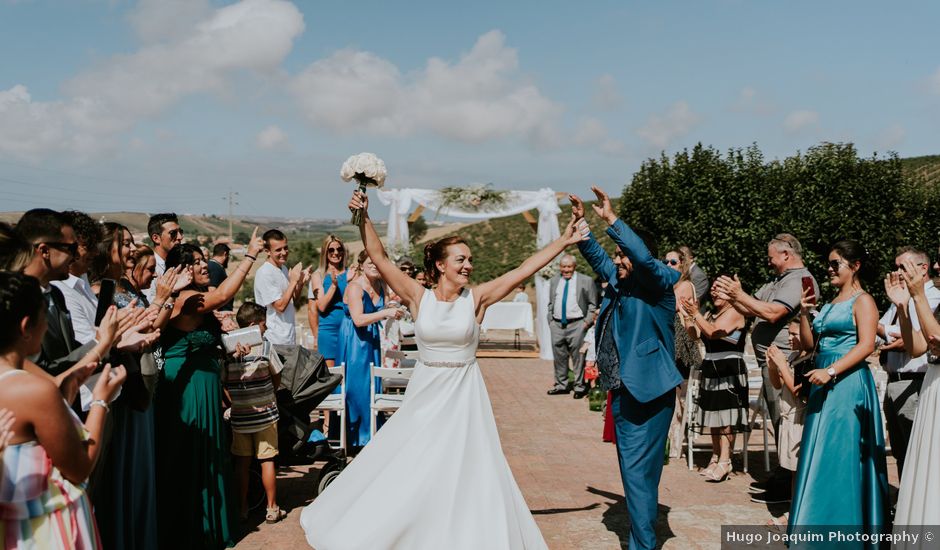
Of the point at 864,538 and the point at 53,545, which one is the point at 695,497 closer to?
the point at 864,538

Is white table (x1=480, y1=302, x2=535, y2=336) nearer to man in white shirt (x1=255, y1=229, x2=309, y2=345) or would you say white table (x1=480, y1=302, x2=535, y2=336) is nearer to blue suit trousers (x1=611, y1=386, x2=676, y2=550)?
man in white shirt (x1=255, y1=229, x2=309, y2=345)

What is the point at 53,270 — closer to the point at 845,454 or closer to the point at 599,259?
the point at 599,259

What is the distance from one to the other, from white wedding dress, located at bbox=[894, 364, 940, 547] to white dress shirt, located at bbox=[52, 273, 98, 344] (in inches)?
181

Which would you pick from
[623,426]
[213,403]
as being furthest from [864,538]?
[213,403]

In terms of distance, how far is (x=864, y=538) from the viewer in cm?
485

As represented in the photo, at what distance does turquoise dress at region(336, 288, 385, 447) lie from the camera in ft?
24.2

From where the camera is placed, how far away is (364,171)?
497cm

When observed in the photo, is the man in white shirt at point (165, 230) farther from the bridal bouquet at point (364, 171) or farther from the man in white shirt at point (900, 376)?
the man in white shirt at point (900, 376)

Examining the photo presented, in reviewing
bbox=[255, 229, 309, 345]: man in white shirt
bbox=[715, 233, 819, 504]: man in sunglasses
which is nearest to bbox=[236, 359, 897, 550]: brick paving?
bbox=[715, 233, 819, 504]: man in sunglasses

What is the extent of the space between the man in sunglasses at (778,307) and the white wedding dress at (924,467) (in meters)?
1.56

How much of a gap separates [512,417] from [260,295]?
13.8 feet

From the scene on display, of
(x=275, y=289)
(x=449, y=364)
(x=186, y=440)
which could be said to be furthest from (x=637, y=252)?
(x=275, y=289)

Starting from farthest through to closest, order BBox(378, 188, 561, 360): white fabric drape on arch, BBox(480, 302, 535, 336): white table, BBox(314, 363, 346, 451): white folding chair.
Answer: BBox(480, 302, 535, 336): white table → BBox(378, 188, 561, 360): white fabric drape on arch → BBox(314, 363, 346, 451): white folding chair

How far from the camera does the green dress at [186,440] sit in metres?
5.11
